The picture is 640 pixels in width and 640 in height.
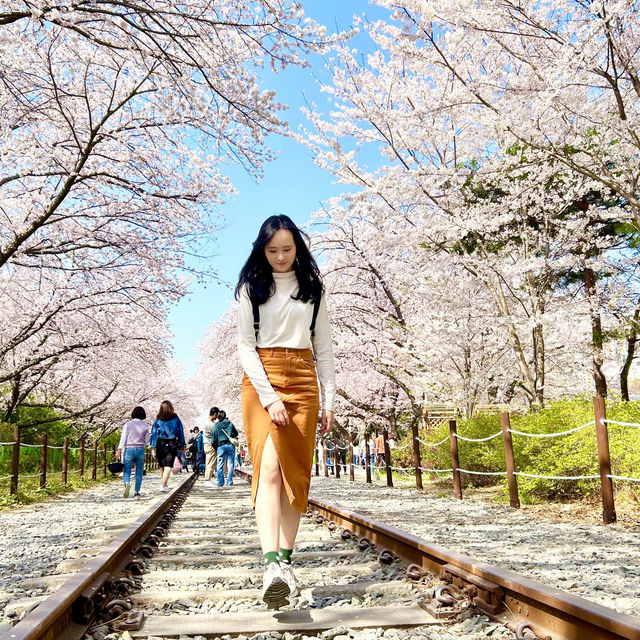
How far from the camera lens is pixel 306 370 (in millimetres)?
3430

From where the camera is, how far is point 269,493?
3.28m

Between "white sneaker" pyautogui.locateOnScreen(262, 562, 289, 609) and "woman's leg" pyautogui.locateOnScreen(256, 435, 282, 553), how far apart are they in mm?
218

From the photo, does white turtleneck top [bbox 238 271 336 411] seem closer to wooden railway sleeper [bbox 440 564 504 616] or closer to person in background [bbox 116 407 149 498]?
wooden railway sleeper [bbox 440 564 504 616]

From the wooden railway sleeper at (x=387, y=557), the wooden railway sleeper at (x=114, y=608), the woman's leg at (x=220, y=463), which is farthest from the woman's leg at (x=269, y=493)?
the woman's leg at (x=220, y=463)

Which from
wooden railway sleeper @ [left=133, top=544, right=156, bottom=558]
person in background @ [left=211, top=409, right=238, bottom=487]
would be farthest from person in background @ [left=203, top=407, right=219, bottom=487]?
wooden railway sleeper @ [left=133, top=544, right=156, bottom=558]

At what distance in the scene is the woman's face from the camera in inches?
137

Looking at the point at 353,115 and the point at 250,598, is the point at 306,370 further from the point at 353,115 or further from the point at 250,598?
the point at 353,115

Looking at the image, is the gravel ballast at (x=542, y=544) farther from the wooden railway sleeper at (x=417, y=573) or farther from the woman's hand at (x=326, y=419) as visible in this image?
the woman's hand at (x=326, y=419)

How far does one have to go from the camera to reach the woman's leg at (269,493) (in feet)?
10.6

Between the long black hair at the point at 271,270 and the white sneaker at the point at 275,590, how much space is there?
1356 millimetres

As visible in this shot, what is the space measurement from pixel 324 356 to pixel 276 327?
380 millimetres

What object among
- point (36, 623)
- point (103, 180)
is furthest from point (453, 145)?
point (36, 623)

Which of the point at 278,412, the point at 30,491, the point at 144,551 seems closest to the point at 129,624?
the point at 278,412

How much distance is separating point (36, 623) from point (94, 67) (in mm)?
9556
